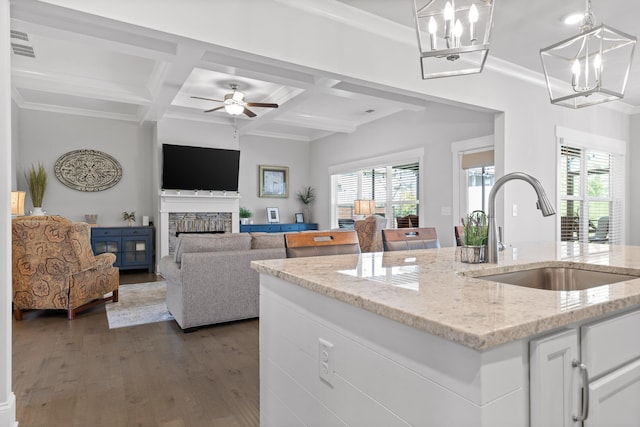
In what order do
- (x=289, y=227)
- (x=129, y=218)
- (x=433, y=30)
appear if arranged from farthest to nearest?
(x=289, y=227)
(x=129, y=218)
(x=433, y=30)

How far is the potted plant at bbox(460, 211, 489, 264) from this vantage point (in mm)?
1589

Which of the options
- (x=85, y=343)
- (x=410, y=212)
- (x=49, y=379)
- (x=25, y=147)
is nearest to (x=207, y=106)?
(x=25, y=147)

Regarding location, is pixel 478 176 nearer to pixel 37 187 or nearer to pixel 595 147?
pixel 595 147

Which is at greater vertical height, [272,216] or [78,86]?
[78,86]

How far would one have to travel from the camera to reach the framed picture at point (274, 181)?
27.5ft

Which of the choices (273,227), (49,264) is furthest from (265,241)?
(273,227)

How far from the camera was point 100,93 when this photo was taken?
5.23 metres

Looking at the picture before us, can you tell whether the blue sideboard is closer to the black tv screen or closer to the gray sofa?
the black tv screen

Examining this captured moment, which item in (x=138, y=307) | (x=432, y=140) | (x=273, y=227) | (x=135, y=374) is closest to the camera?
(x=135, y=374)

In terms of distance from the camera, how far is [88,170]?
672 cm

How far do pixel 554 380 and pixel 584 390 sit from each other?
12 centimetres

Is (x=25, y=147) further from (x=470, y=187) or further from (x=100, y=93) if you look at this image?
(x=470, y=187)

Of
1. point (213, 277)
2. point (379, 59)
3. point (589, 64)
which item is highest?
point (379, 59)

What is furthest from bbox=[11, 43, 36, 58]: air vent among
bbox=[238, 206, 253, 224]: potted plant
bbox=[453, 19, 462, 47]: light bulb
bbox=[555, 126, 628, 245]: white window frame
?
bbox=[555, 126, 628, 245]: white window frame
